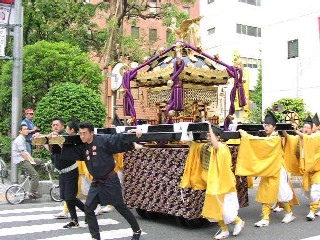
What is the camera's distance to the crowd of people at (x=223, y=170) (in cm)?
607

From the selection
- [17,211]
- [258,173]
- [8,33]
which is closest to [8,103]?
[8,33]

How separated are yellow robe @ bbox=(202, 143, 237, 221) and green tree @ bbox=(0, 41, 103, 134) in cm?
830

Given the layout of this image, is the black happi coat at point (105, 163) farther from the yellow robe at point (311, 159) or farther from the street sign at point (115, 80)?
the street sign at point (115, 80)

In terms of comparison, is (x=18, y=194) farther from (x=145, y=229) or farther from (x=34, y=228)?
(x=145, y=229)

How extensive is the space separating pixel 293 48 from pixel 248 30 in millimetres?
14465

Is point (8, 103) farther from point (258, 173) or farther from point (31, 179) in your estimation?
point (258, 173)

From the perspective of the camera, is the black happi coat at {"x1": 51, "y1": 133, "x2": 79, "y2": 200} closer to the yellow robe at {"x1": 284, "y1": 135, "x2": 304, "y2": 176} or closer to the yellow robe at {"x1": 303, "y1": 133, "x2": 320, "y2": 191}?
the yellow robe at {"x1": 284, "y1": 135, "x2": 304, "y2": 176}

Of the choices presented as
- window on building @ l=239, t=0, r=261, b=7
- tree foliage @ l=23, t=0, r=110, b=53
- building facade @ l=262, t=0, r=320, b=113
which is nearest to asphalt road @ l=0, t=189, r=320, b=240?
tree foliage @ l=23, t=0, r=110, b=53

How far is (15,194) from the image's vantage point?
988 cm

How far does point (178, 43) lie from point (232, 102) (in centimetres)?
160

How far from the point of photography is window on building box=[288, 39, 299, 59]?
808 inches

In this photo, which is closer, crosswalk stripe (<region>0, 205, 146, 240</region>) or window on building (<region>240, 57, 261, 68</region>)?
crosswalk stripe (<region>0, 205, 146, 240</region>)

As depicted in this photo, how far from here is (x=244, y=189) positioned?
26.9 feet

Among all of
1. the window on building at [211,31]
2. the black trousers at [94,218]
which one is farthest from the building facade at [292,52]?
the black trousers at [94,218]
